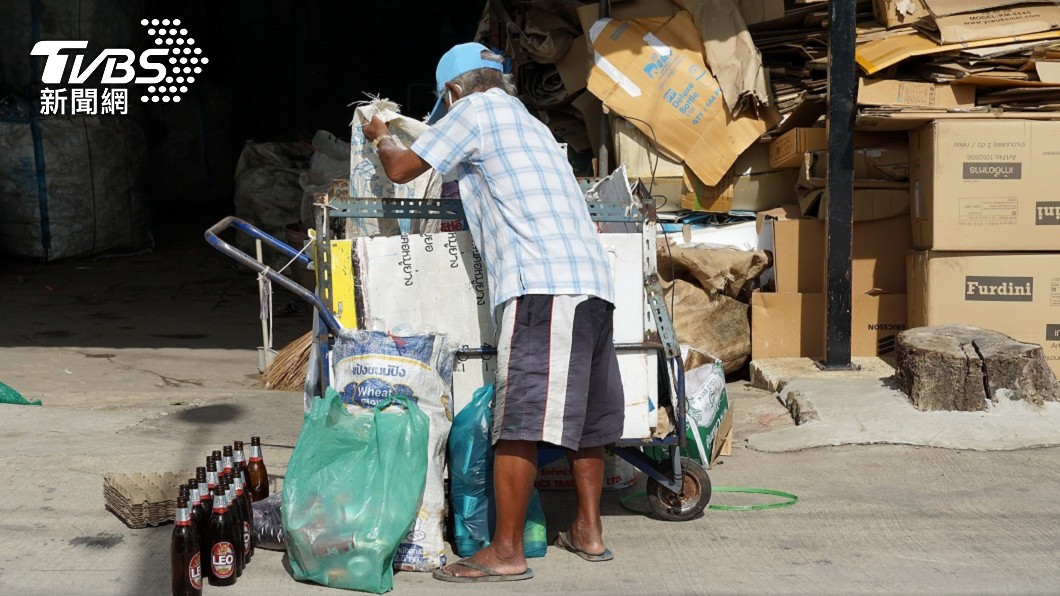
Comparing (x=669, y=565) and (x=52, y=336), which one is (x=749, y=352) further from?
(x=52, y=336)

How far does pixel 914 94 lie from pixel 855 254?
102cm

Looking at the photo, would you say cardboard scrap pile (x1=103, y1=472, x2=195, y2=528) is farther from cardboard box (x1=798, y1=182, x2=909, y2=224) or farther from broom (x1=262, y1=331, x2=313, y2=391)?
cardboard box (x1=798, y1=182, x2=909, y2=224)

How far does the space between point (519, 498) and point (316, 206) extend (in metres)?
1.21

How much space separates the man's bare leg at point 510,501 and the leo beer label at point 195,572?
0.77 metres

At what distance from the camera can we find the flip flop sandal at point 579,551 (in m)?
3.74

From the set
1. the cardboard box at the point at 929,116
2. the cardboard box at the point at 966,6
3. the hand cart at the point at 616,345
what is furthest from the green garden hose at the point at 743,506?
the cardboard box at the point at 966,6

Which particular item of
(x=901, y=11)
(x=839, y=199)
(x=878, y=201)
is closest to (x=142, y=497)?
(x=839, y=199)

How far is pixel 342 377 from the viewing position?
366cm

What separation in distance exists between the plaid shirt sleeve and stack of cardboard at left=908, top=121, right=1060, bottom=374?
363 cm

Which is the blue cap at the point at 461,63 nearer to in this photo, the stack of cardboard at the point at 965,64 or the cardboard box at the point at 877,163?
the stack of cardboard at the point at 965,64

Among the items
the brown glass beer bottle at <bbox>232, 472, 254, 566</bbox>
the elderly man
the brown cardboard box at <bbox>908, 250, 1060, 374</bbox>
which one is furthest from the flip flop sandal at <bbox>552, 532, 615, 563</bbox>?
the brown cardboard box at <bbox>908, 250, 1060, 374</bbox>

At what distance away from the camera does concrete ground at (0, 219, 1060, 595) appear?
3.55 m

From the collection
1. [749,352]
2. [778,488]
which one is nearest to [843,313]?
[749,352]

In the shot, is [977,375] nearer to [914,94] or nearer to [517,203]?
[914,94]
